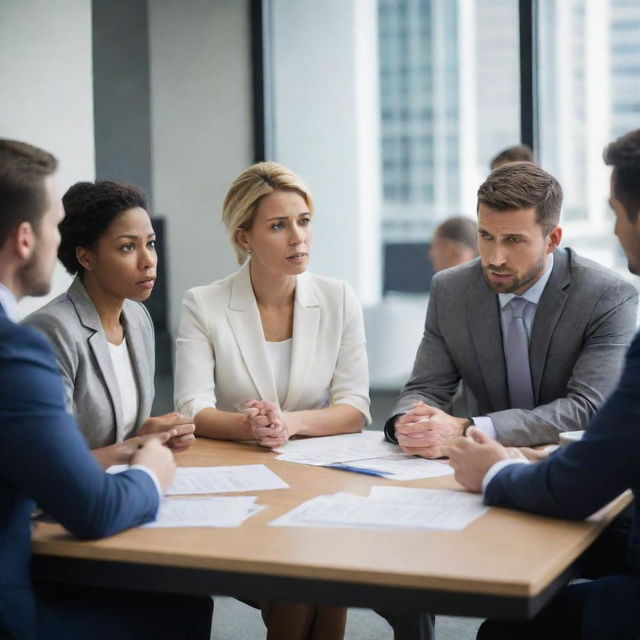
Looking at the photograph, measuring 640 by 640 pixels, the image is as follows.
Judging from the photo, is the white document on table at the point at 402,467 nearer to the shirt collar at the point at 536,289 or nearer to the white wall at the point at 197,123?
the shirt collar at the point at 536,289

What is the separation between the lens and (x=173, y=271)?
20.2 ft

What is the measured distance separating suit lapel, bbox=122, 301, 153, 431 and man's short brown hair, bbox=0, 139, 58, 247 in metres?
0.96

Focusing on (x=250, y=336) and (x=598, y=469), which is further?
(x=250, y=336)

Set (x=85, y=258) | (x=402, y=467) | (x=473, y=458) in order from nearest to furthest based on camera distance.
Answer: (x=473, y=458) < (x=402, y=467) < (x=85, y=258)

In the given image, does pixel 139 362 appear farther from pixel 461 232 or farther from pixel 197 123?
pixel 197 123

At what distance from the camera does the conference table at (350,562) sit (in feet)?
5.34

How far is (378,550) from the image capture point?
1.76m

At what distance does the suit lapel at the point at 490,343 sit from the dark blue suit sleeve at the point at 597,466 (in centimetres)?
98

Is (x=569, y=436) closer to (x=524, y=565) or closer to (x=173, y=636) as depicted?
(x=524, y=565)

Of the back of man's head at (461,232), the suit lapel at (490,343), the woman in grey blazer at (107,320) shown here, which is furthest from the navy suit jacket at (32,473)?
the back of man's head at (461,232)

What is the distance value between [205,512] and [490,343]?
3.96ft

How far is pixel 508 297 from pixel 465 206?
314 centimetres

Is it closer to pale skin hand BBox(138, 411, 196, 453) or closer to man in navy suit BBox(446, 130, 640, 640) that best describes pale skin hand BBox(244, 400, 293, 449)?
pale skin hand BBox(138, 411, 196, 453)

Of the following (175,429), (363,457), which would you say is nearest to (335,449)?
(363,457)
